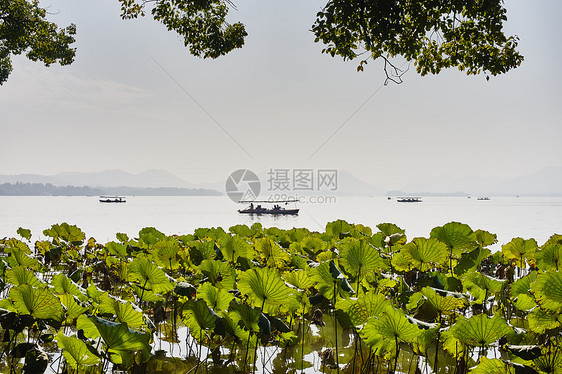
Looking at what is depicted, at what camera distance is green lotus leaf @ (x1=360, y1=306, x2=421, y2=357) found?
2.29 metres

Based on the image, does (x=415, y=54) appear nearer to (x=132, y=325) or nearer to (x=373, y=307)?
(x=373, y=307)

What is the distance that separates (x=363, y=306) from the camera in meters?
2.65

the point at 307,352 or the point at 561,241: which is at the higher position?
the point at 561,241

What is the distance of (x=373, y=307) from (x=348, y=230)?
452 centimetres

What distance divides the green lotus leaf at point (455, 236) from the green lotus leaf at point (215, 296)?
6.96ft

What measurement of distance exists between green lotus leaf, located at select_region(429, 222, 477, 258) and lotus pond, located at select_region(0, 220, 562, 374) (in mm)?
14

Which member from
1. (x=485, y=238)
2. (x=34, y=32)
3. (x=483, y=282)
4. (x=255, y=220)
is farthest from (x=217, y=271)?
(x=255, y=220)

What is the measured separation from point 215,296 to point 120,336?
79cm

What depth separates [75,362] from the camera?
232 cm

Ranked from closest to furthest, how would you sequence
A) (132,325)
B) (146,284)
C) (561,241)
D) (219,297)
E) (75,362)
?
(75,362) → (132,325) → (219,297) → (146,284) → (561,241)

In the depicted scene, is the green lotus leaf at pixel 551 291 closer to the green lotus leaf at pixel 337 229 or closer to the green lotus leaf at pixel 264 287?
the green lotus leaf at pixel 264 287

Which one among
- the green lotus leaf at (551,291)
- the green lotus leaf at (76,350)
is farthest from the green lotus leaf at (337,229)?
the green lotus leaf at (76,350)

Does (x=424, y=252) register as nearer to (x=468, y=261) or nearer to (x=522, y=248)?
(x=468, y=261)

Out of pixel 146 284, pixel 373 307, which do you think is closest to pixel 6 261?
pixel 146 284
